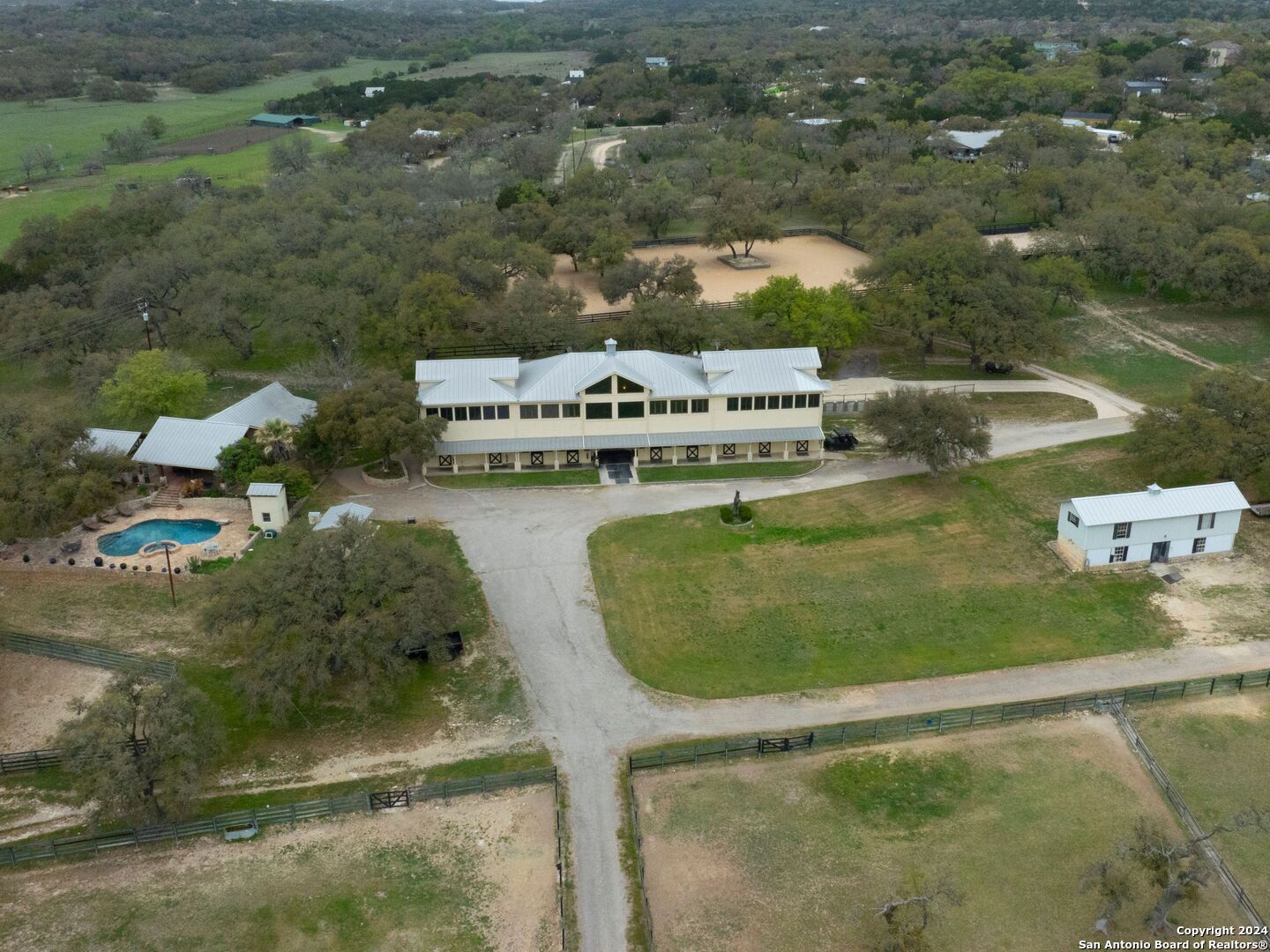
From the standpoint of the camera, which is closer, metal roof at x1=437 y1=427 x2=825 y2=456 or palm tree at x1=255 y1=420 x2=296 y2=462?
palm tree at x1=255 y1=420 x2=296 y2=462

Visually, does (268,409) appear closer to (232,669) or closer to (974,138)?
(232,669)

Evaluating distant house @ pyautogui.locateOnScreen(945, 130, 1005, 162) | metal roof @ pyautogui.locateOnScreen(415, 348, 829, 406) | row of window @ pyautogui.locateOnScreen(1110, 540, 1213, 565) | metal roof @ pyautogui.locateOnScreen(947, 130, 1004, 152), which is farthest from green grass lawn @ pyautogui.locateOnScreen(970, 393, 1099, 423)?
metal roof @ pyautogui.locateOnScreen(947, 130, 1004, 152)

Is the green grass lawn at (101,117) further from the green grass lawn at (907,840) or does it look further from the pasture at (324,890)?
the green grass lawn at (907,840)

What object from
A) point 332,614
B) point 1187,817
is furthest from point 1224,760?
point 332,614

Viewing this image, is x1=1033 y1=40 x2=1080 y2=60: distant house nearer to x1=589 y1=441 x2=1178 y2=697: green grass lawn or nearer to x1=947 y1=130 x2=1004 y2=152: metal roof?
x1=947 y1=130 x2=1004 y2=152: metal roof

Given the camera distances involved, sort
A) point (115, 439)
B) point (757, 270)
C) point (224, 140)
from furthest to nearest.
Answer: point (224, 140), point (757, 270), point (115, 439)

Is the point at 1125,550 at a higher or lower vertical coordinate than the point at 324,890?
higher

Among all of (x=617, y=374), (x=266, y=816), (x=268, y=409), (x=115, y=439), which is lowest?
(x=266, y=816)
